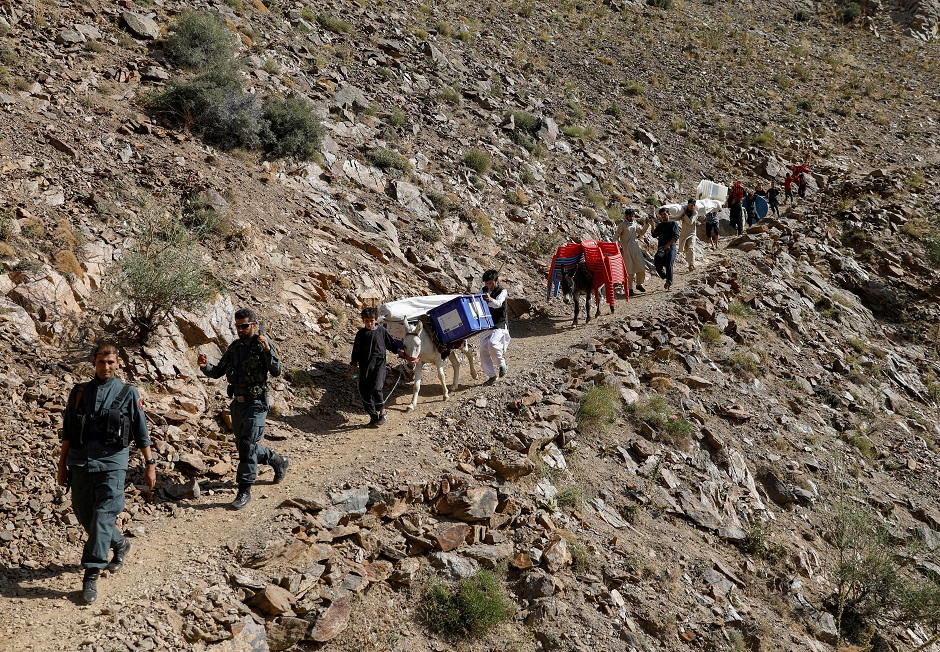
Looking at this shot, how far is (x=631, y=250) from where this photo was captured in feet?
44.5

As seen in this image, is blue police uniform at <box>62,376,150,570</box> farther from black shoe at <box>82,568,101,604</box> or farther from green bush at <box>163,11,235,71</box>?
green bush at <box>163,11,235,71</box>

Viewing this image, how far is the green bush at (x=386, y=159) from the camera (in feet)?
45.5

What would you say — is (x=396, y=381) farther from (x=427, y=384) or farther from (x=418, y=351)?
(x=418, y=351)

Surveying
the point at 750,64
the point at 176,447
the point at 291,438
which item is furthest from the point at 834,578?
the point at 750,64

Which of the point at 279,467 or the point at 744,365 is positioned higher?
the point at 279,467

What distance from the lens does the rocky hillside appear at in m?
5.35

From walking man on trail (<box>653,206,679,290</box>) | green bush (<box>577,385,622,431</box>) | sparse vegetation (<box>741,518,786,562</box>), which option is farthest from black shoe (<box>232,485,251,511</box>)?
walking man on trail (<box>653,206,679,290</box>)

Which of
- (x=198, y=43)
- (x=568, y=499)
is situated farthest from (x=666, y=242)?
(x=198, y=43)

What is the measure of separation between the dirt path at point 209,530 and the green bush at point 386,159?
6.32 m

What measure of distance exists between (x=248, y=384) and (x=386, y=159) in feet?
28.9

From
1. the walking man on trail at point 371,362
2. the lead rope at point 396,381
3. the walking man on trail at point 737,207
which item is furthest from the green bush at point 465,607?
the walking man on trail at point 737,207

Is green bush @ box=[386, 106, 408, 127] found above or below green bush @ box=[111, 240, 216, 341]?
above

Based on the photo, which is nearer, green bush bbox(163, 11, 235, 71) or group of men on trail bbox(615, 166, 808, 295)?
Result: green bush bbox(163, 11, 235, 71)

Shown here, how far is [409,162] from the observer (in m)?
14.7
